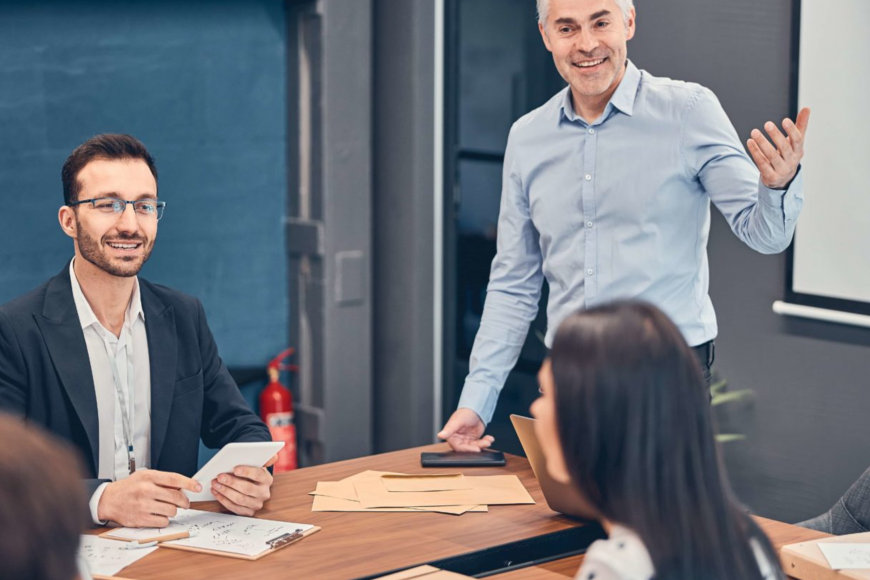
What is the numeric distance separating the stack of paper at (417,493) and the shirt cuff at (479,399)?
22 cm

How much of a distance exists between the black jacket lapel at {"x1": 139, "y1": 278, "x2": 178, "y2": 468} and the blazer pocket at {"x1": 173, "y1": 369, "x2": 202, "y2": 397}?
19 millimetres

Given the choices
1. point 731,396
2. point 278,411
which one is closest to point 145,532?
point 731,396

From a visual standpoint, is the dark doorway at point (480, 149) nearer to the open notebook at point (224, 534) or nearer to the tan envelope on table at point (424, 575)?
the open notebook at point (224, 534)

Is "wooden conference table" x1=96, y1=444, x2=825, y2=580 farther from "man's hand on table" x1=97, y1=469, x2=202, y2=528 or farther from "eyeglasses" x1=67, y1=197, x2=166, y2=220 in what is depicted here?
"eyeglasses" x1=67, y1=197, x2=166, y2=220

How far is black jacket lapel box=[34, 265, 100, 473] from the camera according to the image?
88.3 inches

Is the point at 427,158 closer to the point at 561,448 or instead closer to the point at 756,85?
the point at 756,85

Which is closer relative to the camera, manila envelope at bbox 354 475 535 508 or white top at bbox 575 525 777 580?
white top at bbox 575 525 777 580

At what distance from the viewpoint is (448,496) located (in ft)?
6.93

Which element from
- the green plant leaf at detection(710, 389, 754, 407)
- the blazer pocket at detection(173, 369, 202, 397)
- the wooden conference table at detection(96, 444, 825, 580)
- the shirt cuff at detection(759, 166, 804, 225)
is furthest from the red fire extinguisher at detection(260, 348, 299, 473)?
the shirt cuff at detection(759, 166, 804, 225)

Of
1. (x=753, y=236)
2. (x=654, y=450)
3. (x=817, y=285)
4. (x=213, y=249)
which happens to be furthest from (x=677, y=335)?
(x=213, y=249)

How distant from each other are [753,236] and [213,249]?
2.44m

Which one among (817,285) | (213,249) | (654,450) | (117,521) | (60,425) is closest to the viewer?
(654,450)

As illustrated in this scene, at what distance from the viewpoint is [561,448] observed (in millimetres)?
1273

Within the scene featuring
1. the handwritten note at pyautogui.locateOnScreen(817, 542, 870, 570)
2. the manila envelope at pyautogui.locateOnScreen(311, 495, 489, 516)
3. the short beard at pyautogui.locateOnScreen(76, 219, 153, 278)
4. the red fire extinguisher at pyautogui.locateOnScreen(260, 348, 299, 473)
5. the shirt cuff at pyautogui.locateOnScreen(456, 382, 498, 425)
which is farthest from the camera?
the red fire extinguisher at pyautogui.locateOnScreen(260, 348, 299, 473)
